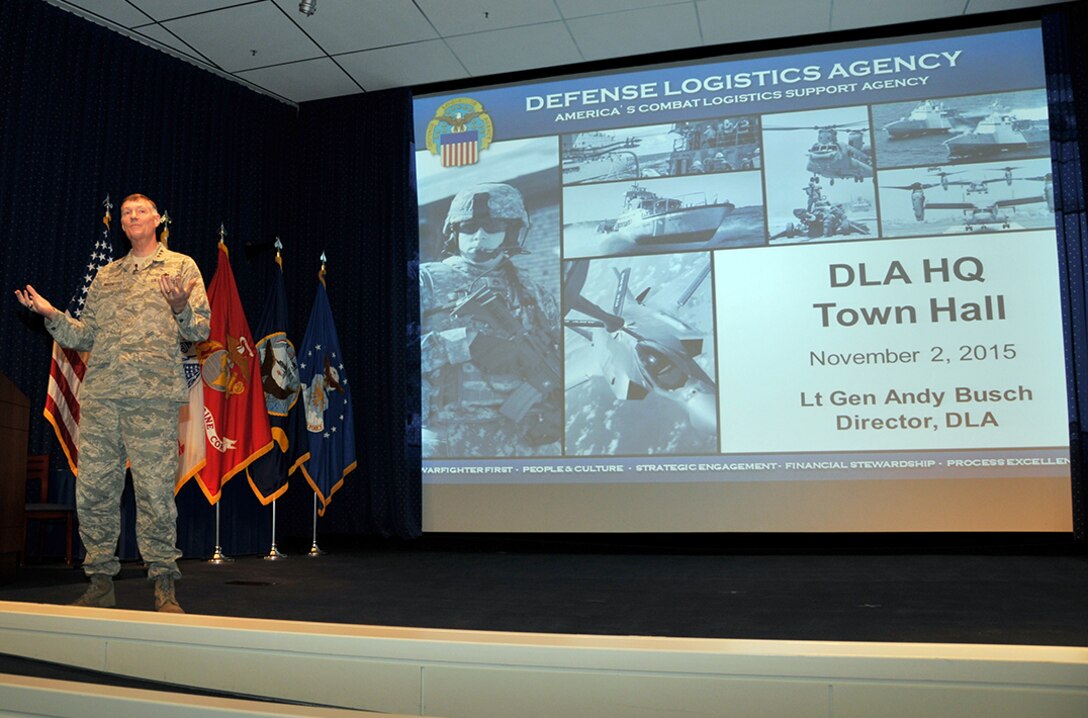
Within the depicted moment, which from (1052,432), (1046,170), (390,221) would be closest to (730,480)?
(1052,432)

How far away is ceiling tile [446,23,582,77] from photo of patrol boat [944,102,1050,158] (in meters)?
2.30

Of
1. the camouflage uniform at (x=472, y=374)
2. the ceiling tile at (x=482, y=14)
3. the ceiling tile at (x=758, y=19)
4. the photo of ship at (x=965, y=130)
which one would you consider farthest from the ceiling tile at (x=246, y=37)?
the photo of ship at (x=965, y=130)

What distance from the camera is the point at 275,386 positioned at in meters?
4.99

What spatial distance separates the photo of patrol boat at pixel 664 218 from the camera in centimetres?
495

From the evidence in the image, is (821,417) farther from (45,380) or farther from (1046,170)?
(45,380)

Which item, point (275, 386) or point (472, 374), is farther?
point (472, 374)

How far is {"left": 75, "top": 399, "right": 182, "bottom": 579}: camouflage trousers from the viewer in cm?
266

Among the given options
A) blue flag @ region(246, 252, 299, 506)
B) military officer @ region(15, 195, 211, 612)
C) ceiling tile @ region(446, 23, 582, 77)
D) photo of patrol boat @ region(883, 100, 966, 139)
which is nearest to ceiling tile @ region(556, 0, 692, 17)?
ceiling tile @ region(446, 23, 582, 77)

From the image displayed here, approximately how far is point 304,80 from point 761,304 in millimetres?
3337

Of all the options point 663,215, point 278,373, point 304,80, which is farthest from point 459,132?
point 278,373

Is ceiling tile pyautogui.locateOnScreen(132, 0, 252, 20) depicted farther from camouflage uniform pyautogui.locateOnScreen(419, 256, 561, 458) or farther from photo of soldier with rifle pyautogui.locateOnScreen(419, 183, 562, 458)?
camouflage uniform pyautogui.locateOnScreen(419, 256, 561, 458)

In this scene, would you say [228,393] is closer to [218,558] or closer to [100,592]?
[218,558]

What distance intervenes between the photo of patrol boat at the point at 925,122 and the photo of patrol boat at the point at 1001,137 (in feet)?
0.32

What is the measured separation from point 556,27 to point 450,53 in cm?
73
